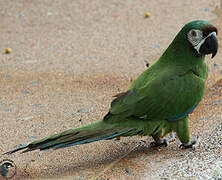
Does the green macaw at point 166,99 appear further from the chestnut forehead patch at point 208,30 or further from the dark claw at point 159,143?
the dark claw at point 159,143

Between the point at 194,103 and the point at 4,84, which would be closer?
the point at 194,103

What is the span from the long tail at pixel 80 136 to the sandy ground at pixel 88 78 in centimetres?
21

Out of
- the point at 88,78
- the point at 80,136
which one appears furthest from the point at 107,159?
the point at 88,78

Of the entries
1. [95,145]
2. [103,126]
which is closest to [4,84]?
[95,145]

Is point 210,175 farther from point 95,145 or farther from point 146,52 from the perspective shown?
point 146,52

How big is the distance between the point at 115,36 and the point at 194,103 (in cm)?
247

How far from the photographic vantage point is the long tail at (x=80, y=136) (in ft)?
8.02

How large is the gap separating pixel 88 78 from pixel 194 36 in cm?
160

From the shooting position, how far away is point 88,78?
3.97 meters

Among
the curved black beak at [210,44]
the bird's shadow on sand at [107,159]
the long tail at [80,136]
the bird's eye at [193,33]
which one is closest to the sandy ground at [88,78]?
the bird's shadow on sand at [107,159]

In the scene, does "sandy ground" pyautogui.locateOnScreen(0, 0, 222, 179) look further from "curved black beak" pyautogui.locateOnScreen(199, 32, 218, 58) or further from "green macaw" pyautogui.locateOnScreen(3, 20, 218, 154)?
"curved black beak" pyautogui.locateOnScreen(199, 32, 218, 58)

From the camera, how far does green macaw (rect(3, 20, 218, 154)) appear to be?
2537mm

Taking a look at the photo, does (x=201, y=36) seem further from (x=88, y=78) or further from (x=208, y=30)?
(x=88, y=78)

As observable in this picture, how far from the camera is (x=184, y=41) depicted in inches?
103
